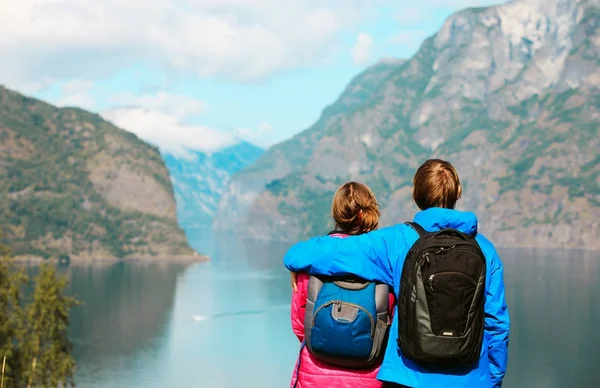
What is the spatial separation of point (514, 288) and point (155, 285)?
241 ft

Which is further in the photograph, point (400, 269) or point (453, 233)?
point (400, 269)

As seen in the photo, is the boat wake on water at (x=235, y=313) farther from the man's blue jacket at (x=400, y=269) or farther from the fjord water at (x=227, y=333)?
the man's blue jacket at (x=400, y=269)

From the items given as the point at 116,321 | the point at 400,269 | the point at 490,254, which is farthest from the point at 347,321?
the point at 116,321

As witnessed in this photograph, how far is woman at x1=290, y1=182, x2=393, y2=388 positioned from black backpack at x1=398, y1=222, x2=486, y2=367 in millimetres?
607

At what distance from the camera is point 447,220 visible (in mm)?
7340

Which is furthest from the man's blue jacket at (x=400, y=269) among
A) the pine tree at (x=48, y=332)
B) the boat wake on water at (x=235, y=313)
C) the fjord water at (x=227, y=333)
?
the boat wake on water at (x=235, y=313)

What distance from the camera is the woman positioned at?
7.44 meters

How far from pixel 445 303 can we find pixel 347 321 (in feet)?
2.75

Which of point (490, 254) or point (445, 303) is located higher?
point (490, 254)

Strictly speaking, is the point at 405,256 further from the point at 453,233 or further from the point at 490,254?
the point at 490,254

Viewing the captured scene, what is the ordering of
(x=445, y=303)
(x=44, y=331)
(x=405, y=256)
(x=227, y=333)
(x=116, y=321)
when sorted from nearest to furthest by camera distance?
(x=445, y=303), (x=405, y=256), (x=44, y=331), (x=227, y=333), (x=116, y=321)

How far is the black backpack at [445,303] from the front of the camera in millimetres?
6754

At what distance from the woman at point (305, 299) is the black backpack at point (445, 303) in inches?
23.9

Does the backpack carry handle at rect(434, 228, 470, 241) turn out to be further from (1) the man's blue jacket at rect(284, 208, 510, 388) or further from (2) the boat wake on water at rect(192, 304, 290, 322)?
(2) the boat wake on water at rect(192, 304, 290, 322)
